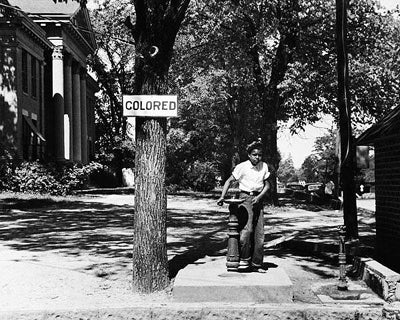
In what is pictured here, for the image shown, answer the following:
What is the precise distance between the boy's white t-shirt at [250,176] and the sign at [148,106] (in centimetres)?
120

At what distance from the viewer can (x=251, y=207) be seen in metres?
7.94

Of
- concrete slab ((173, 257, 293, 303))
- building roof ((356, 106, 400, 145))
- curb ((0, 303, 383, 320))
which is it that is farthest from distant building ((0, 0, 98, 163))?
curb ((0, 303, 383, 320))

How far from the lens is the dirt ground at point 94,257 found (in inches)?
297

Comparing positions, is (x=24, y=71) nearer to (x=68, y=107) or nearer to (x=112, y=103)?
(x=68, y=107)

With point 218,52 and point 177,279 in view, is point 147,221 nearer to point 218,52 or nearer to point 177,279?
point 177,279

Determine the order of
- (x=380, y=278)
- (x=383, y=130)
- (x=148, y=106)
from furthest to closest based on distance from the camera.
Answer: (x=383, y=130), (x=148, y=106), (x=380, y=278)

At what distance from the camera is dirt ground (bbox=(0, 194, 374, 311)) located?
7.53m

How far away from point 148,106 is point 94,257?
3.93 meters

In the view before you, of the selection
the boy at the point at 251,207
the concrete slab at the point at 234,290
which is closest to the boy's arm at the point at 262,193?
the boy at the point at 251,207

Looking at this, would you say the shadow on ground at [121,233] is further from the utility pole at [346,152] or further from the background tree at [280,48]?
the background tree at [280,48]

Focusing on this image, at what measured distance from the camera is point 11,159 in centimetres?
2989

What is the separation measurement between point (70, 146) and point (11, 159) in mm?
10850

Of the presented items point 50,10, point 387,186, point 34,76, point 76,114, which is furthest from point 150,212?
point 76,114

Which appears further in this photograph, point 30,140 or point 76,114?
point 76,114
